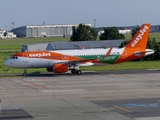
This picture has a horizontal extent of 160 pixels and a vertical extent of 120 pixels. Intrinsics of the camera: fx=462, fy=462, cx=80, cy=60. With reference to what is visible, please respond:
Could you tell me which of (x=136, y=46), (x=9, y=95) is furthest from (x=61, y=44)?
(x=9, y=95)

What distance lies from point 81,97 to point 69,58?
64.7 feet

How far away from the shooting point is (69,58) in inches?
2191

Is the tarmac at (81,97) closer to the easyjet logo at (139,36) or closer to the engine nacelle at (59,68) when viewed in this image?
the engine nacelle at (59,68)

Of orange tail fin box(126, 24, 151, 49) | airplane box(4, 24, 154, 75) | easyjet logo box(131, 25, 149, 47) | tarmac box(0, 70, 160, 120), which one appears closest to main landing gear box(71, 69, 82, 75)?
airplane box(4, 24, 154, 75)

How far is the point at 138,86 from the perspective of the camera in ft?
141

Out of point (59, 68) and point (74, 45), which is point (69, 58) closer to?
point (59, 68)

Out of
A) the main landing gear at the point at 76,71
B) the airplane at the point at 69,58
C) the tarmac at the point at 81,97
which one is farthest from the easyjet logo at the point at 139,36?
the main landing gear at the point at 76,71

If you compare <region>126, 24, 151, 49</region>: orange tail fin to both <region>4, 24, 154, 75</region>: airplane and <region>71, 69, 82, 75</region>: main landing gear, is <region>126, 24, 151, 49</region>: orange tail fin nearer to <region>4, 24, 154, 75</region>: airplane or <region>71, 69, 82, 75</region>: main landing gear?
<region>4, 24, 154, 75</region>: airplane

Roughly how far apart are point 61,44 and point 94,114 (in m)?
73.7

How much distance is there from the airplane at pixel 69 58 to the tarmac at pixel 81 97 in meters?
1.33

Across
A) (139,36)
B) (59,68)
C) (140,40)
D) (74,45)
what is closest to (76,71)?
(59,68)

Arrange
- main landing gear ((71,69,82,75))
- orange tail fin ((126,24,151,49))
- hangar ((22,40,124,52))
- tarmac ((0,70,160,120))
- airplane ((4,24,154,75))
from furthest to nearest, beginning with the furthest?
1. hangar ((22,40,124,52))
2. orange tail fin ((126,24,151,49))
3. main landing gear ((71,69,82,75))
4. airplane ((4,24,154,75))
5. tarmac ((0,70,160,120))

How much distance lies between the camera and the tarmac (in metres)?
28.6

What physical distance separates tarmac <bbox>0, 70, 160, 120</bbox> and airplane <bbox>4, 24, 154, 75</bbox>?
1334mm
